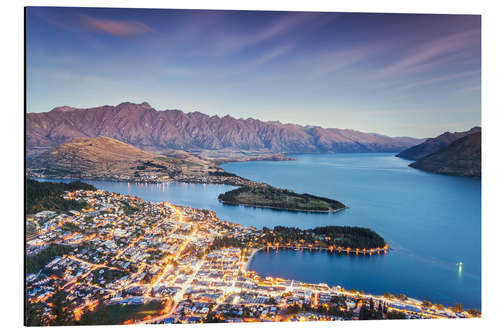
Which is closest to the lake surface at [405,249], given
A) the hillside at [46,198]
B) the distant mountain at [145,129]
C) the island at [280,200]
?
the island at [280,200]

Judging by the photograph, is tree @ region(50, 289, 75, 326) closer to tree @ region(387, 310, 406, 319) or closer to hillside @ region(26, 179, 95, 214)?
hillside @ region(26, 179, 95, 214)

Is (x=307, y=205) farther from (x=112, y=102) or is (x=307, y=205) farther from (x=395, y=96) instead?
(x=112, y=102)

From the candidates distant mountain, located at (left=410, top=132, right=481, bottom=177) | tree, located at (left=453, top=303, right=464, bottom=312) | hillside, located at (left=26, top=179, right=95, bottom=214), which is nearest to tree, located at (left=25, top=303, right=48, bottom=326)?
hillside, located at (left=26, top=179, right=95, bottom=214)

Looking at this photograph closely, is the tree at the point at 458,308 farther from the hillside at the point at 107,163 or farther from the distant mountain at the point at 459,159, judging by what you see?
the hillside at the point at 107,163

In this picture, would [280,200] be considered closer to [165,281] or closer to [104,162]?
[104,162]

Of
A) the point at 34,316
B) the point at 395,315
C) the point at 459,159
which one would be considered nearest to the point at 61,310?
the point at 34,316
